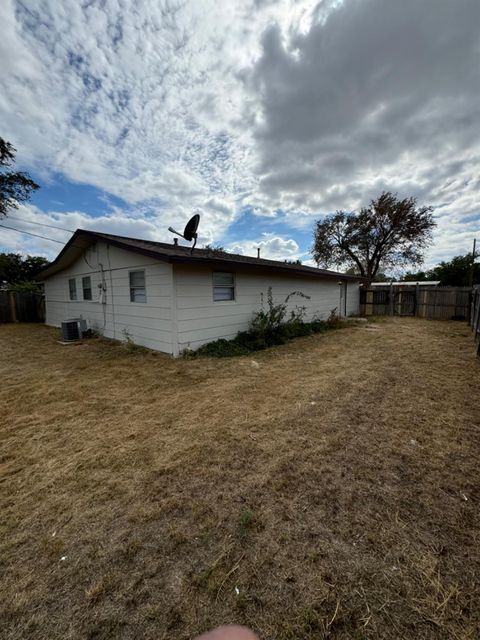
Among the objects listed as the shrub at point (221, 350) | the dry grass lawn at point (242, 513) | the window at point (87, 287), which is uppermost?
the window at point (87, 287)

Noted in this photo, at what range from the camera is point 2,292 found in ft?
40.8

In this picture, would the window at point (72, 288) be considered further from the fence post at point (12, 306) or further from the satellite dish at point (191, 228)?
the satellite dish at point (191, 228)

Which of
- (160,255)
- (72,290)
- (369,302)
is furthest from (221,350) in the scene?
(369,302)

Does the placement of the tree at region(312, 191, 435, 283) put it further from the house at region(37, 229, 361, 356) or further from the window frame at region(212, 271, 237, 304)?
the window frame at region(212, 271, 237, 304)

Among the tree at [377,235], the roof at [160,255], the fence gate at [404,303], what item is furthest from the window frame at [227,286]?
the tree at [377,235]

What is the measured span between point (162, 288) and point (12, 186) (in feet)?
54.9

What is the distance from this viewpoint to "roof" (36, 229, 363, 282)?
18.6 ft

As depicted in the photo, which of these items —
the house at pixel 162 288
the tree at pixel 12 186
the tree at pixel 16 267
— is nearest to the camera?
the house at pixel 162 288

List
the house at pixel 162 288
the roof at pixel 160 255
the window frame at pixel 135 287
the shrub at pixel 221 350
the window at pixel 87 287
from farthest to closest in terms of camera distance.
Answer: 1. the window at pixel 87 287
2. the window frame at pixel 135 287
3. the shrub at pixel 221 350
4. the house at pixel 162 288
5. the roof at pixel 160 255

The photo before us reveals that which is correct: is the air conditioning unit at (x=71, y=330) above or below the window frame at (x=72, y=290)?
below

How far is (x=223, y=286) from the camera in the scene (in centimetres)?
714

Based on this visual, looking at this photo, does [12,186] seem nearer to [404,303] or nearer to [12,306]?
[12,306]

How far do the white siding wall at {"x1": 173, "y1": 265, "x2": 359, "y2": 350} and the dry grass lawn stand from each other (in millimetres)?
2454

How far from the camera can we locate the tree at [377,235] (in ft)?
66.2
